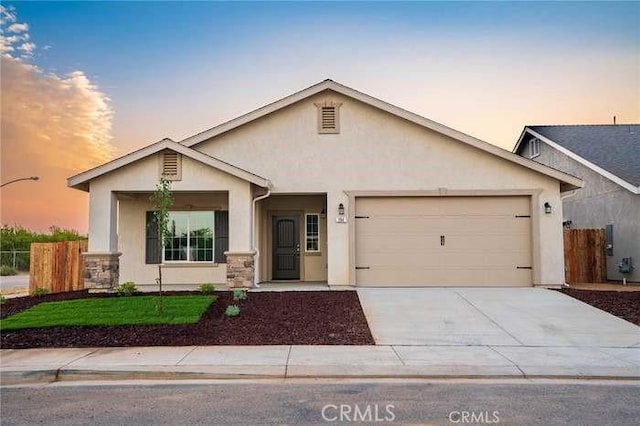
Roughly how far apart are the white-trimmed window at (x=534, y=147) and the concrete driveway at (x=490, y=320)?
36.5 ft

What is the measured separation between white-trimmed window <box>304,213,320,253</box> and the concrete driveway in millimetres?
3173

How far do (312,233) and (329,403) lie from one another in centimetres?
1053

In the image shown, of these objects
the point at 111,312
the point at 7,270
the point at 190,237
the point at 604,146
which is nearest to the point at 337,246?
the point at 190,237

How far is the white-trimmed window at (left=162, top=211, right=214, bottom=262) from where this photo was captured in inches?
581

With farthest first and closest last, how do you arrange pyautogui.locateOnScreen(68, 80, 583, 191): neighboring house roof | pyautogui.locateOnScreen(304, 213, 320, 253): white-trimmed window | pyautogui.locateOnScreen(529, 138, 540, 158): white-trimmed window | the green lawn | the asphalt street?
pyautogui.locateOnScreen(529, 138, 540, 158): white-trimmed window
pyautogui.locateOnScreen(304, 213, 320, 253): white-trimmed window
pyautogui.locateOnScreen(68, 80, 583, 191): neighboring house roof
the green lawn
the asphalt street

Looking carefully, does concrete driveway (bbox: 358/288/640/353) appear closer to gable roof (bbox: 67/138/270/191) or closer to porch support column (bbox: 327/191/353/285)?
porch support column (bbox: 327/191/353/285)

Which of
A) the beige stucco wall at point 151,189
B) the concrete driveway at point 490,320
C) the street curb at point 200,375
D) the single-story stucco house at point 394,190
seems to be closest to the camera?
the street curb at point 200,375

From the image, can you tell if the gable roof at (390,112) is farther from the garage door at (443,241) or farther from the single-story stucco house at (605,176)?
the single-story stucco house at (605,176)

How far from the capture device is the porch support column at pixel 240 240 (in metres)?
12.8

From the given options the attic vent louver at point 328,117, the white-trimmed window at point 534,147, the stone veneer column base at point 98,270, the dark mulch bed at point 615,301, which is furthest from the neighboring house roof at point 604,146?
the stone veneer column base at point 98,270

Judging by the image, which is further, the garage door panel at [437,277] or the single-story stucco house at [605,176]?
the single-story stucco house at [605,176]

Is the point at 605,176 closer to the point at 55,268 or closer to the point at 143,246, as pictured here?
the point at 143,246

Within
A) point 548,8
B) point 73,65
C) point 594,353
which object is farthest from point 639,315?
point 73,65

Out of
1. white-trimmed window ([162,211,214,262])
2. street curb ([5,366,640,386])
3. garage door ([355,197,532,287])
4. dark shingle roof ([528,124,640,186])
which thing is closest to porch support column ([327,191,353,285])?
garage door ([355,197,532,287])
